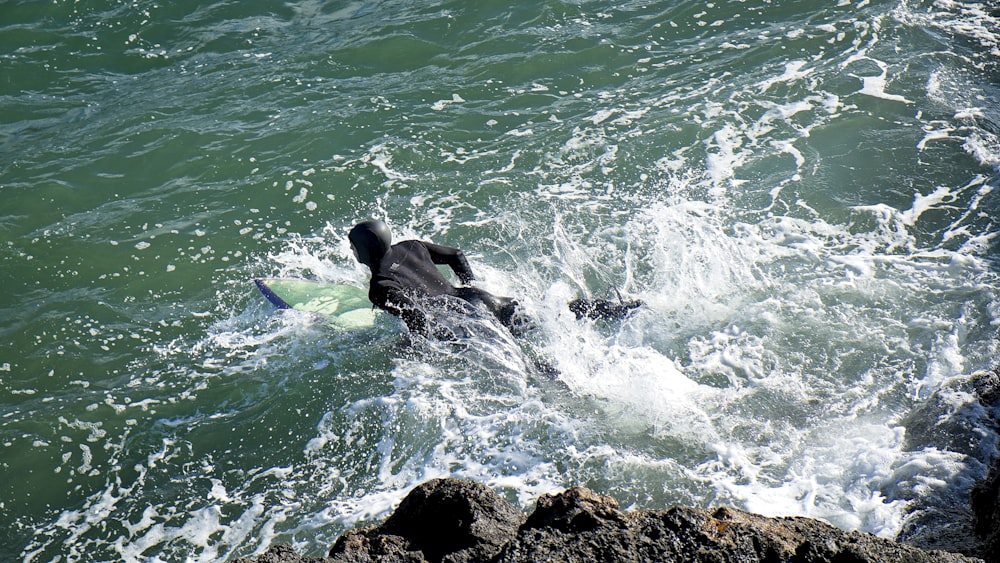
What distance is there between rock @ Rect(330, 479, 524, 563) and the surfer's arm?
3384mm

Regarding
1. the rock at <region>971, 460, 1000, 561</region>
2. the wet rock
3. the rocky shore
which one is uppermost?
the rocky shore

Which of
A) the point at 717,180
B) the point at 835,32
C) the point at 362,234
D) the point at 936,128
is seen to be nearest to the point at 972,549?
the point at 362,234

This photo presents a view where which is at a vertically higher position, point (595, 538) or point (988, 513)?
point (595, 538)

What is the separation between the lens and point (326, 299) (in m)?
7.21

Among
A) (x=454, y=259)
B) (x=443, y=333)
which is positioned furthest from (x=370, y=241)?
(x=443, y=333)

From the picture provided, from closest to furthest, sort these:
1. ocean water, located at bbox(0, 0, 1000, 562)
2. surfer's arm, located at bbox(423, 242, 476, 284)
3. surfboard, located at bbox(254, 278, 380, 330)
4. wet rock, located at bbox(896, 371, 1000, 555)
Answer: wet rock, located at bbox(896, 371, 1000, 555) → ocean water, located at bbox(0, 0, 1000, 562) → surfer's arm, located at bbox(423, 242, 476, 284) → surfboard, located at bbox(254, 278, 380, 330)

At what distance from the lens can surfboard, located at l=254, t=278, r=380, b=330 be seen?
277 inches

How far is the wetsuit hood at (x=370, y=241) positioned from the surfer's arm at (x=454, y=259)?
51cm

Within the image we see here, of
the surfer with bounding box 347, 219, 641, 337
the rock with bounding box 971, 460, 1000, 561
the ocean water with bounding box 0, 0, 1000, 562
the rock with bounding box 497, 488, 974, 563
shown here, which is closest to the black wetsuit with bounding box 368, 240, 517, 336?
the surfer with bounding box 347, 219, 641, 337

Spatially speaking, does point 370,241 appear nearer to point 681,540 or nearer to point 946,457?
point 681,540

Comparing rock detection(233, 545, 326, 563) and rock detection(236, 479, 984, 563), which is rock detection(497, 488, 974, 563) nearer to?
rock detection(236, 479, 984, 563)

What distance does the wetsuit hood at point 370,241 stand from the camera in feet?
21.3

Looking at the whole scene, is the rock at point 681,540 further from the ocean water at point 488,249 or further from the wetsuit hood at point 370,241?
the wetsuit hood at point 370,241

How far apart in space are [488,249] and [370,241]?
5.09 feet
